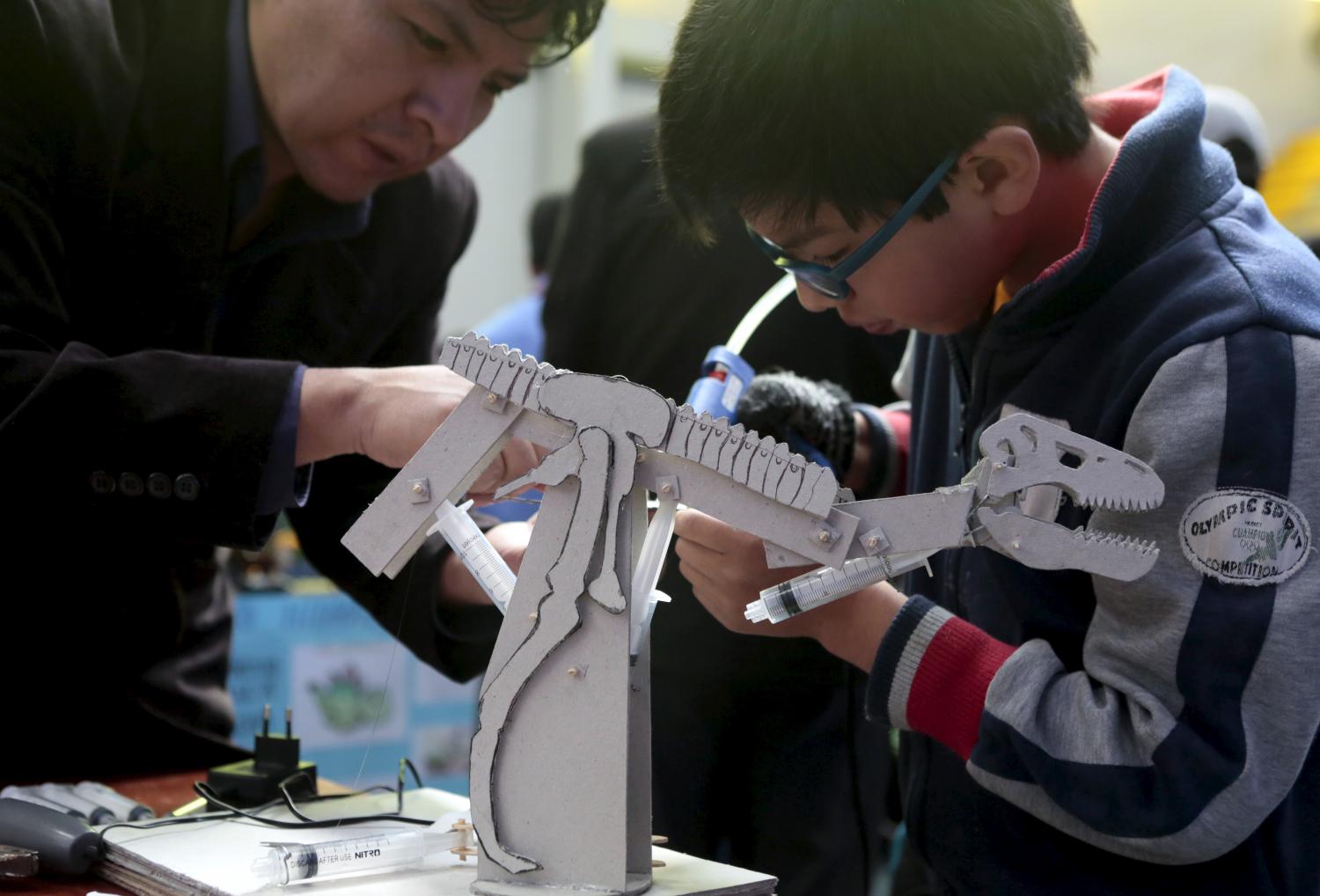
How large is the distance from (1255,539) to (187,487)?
2.42ft

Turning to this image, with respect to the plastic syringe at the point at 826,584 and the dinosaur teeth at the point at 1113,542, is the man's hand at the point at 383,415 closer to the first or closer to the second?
A: the plastic syringe at the point at 826,584

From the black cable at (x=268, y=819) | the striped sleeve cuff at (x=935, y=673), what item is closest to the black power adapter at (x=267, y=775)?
the black cable at (x=268, y=819)

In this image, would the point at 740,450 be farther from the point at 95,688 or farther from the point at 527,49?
the point at 95,688

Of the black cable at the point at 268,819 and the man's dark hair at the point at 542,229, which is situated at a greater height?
the man's dark hair at the point at 542,229

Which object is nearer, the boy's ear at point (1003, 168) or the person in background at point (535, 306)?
the boy's ear at point (1003, 168)

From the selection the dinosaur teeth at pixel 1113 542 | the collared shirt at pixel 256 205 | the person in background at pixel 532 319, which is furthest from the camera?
the person in background at pixel 532 319

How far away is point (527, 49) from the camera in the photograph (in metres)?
1.17

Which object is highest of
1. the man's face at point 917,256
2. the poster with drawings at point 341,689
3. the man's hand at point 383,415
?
the man's face at point 917,256

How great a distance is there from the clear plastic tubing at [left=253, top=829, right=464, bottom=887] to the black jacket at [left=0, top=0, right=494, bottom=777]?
253 millimetres

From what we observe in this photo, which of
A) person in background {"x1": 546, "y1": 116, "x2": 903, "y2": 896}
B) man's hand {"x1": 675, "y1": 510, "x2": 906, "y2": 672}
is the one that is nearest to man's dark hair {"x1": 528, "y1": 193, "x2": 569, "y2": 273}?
person in background {"x1": 546, "y1": 116, "x2": 903, "y2": 896}

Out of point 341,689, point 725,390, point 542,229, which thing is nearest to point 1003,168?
point 725,390

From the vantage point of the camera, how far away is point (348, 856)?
813 millimetres

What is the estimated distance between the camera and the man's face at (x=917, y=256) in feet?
3.04

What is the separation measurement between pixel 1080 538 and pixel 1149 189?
326mm
